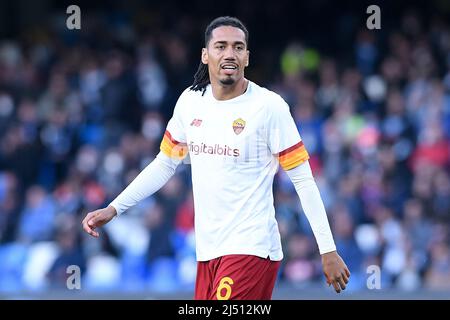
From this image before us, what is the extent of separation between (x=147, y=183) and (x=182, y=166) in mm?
6942

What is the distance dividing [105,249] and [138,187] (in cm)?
653

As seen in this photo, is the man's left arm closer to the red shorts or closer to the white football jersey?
the white football jersey

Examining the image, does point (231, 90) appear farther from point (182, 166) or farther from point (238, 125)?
point (182, 166)

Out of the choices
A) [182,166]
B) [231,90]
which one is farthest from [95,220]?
[182,166]

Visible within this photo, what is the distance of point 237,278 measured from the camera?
6.07 meters

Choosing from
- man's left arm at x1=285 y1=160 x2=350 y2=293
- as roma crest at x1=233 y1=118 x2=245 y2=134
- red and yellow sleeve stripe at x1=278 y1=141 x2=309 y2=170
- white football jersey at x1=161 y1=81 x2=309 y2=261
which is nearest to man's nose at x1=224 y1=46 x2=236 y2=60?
white football jersey at x1=161 y1=81 x2=309 y2=261

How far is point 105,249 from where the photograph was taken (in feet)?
42.8

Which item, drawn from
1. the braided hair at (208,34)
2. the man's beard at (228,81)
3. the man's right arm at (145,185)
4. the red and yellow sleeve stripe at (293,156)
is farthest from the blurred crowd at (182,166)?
the man's beard at (228,81)

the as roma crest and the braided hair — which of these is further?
the braided hair

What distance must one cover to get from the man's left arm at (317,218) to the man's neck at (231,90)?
512mm

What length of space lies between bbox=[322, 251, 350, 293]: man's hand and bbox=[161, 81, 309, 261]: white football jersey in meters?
0.32

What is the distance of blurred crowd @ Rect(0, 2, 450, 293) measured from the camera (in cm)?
1273

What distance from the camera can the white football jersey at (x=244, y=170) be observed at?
619cm
